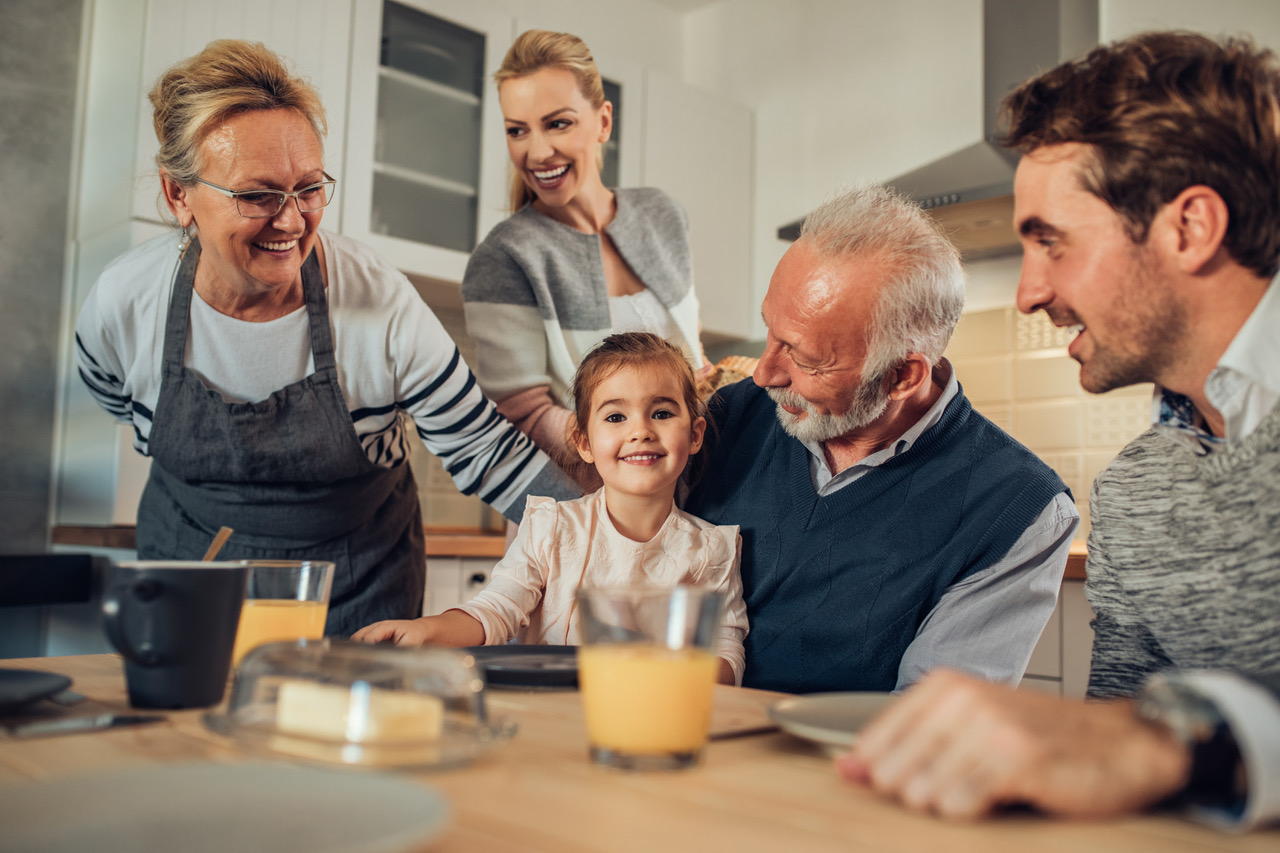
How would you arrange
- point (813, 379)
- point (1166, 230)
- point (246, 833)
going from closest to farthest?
point (246, 833) < point (1166, 230) < point (813, 379)

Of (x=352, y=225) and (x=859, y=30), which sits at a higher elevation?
(x=859, y=30)

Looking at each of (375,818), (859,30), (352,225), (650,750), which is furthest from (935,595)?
(859,30)

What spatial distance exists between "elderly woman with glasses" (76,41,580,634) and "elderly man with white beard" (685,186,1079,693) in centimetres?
46

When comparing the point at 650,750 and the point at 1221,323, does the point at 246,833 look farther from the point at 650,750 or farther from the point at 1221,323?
the point at 1221,323

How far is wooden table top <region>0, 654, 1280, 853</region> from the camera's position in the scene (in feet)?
1.48

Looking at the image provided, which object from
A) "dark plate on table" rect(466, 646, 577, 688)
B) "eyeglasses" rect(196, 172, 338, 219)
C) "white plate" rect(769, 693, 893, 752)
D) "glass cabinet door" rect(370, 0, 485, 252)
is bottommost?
"dark plate on table" rect(466, 646, 577, 688)

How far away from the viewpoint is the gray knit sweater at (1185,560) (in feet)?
2.70

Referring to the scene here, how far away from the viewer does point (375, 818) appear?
0.43m

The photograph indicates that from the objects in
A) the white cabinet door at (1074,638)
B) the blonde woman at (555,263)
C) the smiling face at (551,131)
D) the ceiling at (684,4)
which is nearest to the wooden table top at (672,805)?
the blonde woman at (555,263)

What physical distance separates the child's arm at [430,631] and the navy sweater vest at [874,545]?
361mm

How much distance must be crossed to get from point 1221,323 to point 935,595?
1.58 feet

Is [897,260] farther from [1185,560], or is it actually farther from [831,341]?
[1185,560]

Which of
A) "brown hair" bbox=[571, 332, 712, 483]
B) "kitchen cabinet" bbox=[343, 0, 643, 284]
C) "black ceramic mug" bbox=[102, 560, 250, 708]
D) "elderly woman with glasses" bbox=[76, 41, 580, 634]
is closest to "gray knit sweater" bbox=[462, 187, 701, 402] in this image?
"elderly woman with glasses" bbox=[76, 41, 580, 634]

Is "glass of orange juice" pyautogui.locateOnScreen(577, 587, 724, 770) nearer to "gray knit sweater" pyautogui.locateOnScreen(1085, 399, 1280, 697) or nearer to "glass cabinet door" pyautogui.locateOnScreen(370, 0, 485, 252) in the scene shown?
"gray knit sweater" pyautogui.locateOnScreen(1085, 399, 1280, 697)
